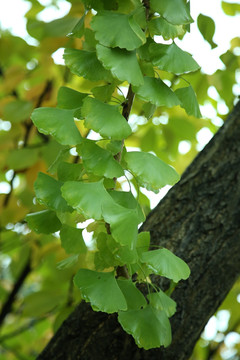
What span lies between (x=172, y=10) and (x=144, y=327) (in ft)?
1.00

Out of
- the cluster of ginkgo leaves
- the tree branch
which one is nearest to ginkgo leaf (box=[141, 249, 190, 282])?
the cluster of ginkgo leaves

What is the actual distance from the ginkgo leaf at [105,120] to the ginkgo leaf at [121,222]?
0.06 meters

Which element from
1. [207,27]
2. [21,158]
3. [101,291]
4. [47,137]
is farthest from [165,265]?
[47,137]

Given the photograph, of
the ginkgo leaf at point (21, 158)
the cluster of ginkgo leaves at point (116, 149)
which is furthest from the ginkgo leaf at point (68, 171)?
the ginkgo leaf at point (21, 158)

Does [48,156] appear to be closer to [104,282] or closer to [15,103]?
[15,103]

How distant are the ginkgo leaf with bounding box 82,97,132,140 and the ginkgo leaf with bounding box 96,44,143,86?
0.03 metres

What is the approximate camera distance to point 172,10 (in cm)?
39

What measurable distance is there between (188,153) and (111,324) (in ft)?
2.39

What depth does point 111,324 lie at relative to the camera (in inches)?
23.8

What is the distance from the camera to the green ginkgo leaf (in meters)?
0.38

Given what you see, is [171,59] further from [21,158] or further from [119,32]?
[21,158]

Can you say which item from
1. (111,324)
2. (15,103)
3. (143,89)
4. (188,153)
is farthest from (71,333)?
(188,153)

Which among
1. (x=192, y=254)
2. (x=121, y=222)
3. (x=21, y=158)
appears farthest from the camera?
(x=21, y=158)

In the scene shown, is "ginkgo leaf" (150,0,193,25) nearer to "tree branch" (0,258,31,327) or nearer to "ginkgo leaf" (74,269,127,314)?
"ginkgo leaf" (74,269,127,314)
